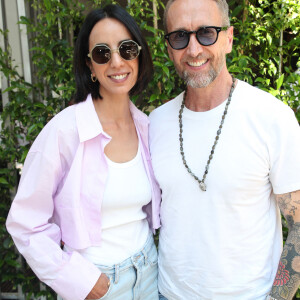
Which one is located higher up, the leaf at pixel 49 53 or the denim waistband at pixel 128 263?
the leaf at pixel 49 53

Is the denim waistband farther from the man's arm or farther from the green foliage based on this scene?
the green foliage

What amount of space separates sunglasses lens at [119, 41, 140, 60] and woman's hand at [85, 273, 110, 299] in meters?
1.04

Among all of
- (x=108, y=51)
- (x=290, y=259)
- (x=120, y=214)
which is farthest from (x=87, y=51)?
(x=290, y=259)

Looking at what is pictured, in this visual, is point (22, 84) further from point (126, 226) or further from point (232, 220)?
point (232, 220)

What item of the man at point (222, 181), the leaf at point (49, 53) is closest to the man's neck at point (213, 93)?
the man at point (222, 181)

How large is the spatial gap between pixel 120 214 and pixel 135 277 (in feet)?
1.04

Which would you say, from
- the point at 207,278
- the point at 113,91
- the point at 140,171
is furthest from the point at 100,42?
the point at 207,278

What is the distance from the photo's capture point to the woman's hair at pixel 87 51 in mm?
1706

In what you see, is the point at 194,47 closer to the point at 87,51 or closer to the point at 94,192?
the point at 87,51

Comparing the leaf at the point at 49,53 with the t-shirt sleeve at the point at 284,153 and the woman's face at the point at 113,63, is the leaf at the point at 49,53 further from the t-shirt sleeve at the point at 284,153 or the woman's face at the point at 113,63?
the t-shirt sleeve at the point at 284,153

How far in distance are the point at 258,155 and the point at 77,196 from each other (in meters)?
0.82

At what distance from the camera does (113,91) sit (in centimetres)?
172

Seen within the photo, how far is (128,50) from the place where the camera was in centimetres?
169

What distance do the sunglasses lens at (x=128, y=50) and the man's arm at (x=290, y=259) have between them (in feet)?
3.12
